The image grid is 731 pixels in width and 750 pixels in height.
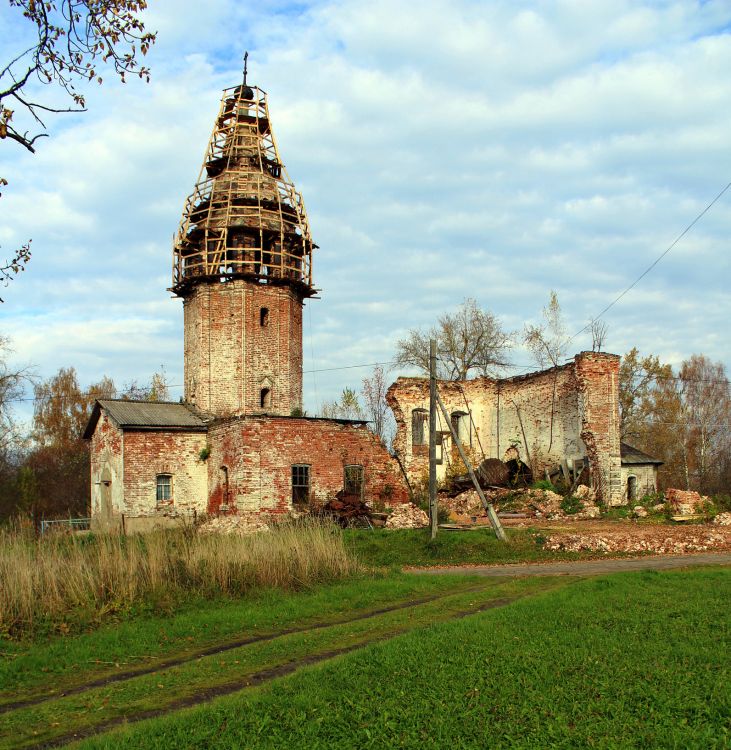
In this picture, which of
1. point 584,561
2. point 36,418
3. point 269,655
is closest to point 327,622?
point 269,655

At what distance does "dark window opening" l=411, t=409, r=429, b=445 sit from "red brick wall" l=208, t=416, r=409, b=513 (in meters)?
6.58

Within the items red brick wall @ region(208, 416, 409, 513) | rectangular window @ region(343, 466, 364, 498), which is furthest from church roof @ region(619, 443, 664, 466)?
rectangular window @ region(343, 466, 364, 498)

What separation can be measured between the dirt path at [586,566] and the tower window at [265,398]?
17.3m

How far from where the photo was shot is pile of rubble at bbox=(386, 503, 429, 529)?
2633 cm

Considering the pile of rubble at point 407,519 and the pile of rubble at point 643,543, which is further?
the pile of rubble at point 407,519

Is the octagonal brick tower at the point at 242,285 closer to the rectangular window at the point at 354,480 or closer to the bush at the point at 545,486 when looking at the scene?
the rectangular window at the point at 354,480

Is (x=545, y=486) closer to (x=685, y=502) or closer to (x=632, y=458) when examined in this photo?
(x=632, y=458)

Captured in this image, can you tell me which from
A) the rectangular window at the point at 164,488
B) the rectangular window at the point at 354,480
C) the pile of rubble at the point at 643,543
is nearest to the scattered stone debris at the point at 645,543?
the pile of rubble at the point at 643,543

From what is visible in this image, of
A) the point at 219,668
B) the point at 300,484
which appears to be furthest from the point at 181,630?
the point at 300,484

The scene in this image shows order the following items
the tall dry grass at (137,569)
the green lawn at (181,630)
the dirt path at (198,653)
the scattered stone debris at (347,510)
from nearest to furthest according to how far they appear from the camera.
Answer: the dirt path at (198,653)
the green lawn at (181,630)
the tall dry grass at (137,569)
the scattered stone debris at (347,510)

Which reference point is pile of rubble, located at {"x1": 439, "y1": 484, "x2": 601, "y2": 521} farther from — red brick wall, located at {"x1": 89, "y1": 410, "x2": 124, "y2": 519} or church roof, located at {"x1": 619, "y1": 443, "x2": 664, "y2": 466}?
red brick wall, located at {"x1": 89, "y1": 410, "x2": 124, "y2": 519}

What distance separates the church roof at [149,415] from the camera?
30.2 meters

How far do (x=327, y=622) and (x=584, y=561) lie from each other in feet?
28.0

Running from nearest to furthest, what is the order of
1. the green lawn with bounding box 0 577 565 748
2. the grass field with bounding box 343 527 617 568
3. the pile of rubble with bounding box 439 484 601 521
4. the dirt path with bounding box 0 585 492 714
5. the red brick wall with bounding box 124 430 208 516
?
1. the green lawn with bounding box 0 577 565 748
2. the dirt path with bounding box 0 585 492 714
3. the grass field with bounding box 343 527 617 568
4. the pile of rubble with bounding box 439 484 601 521
5. the red brick wall with bounding box 124 430 208 516
